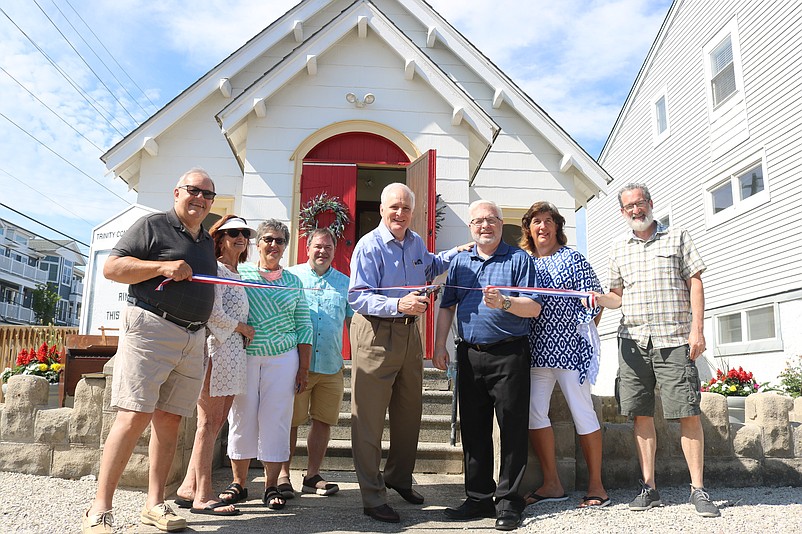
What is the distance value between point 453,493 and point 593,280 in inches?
71.9

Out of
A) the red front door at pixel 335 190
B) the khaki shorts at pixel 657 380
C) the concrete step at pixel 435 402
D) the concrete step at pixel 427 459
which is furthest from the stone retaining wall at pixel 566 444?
the red front door at pixel 335 190

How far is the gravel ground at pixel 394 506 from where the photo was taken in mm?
3172

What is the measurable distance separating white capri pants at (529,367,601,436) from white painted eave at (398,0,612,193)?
18.6 feet

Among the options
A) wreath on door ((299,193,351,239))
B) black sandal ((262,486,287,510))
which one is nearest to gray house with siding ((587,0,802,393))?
wreath on door ((299,193,351,239))

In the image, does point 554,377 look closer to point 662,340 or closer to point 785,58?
point 662,340

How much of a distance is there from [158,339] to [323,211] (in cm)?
445

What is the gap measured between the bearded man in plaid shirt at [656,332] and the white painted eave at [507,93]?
200 inches

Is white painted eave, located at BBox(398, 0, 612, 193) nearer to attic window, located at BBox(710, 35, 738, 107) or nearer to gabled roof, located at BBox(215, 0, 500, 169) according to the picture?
gabled roof, located at BBox(215, 0, 500, 169)

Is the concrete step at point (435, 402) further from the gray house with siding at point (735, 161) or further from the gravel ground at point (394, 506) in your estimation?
the gray house with siding at point (735, 161)

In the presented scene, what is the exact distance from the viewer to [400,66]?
791cm

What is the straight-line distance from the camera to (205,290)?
3150mm

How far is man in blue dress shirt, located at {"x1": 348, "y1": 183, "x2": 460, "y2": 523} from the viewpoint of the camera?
345 centimetres

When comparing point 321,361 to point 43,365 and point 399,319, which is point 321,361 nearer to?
point 399,319

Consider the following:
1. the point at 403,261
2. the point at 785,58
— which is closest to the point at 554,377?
the point at 403,261
